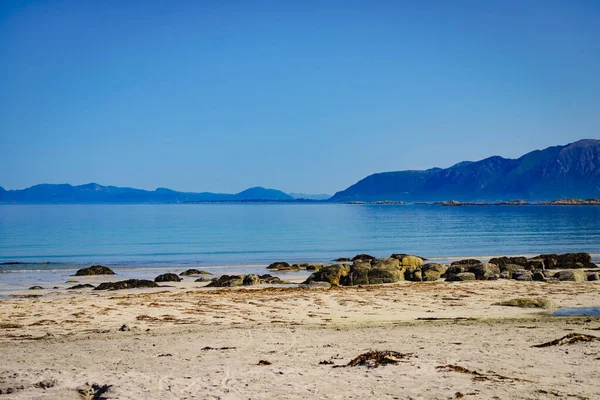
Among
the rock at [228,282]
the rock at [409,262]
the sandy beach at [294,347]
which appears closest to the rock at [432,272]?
the rock at [409,262]

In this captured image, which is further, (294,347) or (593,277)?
(593,277)

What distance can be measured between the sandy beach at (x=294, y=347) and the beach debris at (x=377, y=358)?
0.19 meters

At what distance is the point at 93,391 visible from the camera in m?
9.28

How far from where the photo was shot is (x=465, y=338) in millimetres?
12773

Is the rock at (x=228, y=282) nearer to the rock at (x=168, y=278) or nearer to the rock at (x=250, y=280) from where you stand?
the rock at (x=250, y=280)

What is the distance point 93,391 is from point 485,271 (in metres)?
21.6

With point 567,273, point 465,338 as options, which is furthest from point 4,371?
point 567,273

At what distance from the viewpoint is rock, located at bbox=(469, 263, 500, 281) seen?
87.1 feet

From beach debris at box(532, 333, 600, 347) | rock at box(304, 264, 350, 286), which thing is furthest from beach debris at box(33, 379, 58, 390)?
rock at box(304, 264, 350, 286)

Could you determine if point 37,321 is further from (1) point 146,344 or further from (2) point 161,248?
(2) point 161,248

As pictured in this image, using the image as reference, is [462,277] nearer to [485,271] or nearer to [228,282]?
[485,271]

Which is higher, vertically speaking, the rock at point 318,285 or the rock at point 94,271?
the rock at point 318,285

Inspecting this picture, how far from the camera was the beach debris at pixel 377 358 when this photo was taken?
1045 cm

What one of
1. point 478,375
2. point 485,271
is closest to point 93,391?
point 478,375
